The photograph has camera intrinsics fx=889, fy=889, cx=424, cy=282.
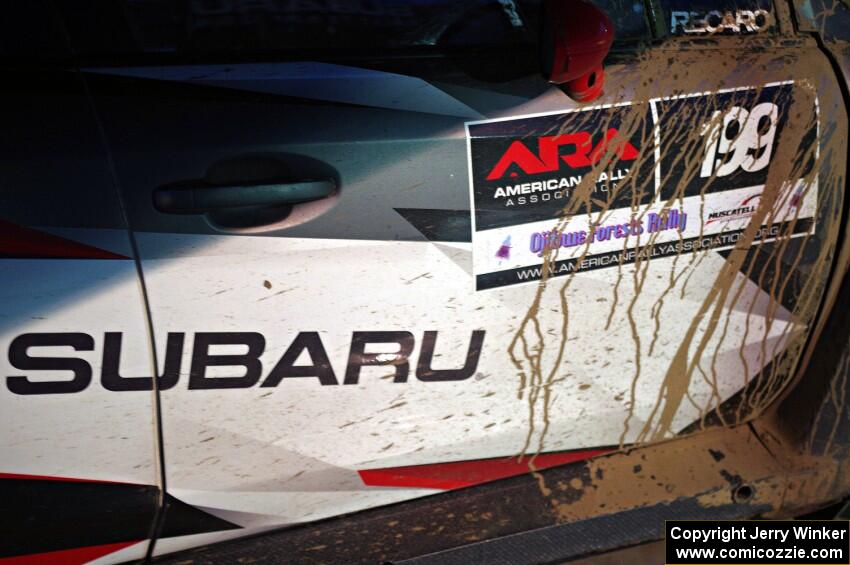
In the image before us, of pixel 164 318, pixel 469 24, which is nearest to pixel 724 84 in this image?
pixel 469 24

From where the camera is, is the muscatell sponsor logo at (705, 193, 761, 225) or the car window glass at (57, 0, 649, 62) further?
the muscatell sponsor logo at (705, 193, 761, 225)

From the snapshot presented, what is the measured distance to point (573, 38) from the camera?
A: 149 cm

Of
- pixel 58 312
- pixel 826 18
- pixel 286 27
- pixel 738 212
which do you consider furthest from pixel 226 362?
pixel 826 18

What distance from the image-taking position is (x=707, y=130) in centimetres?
171

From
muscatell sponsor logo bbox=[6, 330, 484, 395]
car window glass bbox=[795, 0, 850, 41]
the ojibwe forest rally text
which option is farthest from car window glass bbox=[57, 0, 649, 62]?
car window glass bbox=[795, 0, 850, 41]

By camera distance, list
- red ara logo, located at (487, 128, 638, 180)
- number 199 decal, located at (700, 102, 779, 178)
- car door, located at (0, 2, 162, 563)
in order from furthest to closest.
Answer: number 199 decal, located at (700, 102, 779, 178) < red ara logo, located at (487, 128, 638, 180) < car door, located at (0, 2, 162, 563)

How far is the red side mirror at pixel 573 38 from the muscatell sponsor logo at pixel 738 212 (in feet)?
1.38

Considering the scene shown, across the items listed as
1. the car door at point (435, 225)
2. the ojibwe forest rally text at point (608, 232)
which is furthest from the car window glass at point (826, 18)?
the ojibwe forest rally text at point (608, 232)

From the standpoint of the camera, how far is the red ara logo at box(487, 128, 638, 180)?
1582mm

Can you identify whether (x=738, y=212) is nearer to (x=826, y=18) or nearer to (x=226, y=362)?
(x=826, y=18)

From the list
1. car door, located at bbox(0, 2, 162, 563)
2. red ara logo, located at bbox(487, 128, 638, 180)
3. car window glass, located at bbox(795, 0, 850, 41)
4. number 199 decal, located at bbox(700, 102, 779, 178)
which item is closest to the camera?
car door, located at bbox(0, 2, 162, 563)

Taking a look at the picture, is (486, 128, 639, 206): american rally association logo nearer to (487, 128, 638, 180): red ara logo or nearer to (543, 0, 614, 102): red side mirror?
(487, 128, 638, 180): red ara logo

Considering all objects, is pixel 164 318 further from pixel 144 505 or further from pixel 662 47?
pixel 662 47

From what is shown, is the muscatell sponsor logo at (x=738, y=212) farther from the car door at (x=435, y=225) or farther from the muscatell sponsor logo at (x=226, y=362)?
the muscatell sponsor logo at (x=226, y=362)
